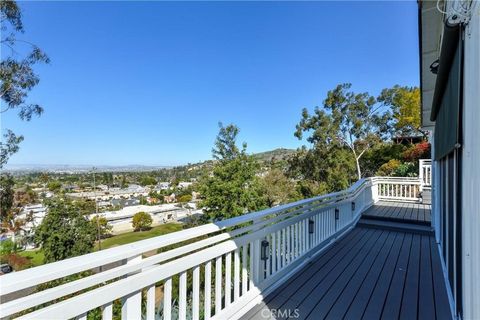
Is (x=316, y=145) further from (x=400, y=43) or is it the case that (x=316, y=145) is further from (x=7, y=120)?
(x=7, y=120)

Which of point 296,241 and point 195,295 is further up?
point 195,295

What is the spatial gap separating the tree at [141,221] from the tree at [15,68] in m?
28.0

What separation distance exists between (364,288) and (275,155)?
23611mm

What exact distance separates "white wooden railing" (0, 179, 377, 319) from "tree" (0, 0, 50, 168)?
8.41 meters

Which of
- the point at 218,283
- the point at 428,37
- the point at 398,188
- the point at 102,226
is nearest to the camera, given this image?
the point at 218,283

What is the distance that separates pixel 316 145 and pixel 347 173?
3114 mm

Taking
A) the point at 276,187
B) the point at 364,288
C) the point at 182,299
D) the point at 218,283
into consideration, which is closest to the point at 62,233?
the point at 276,187

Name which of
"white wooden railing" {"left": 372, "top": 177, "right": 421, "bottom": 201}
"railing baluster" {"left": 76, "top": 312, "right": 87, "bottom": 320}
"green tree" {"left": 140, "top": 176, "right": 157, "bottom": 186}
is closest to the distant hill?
"white wooden railing" {"left": 372, "top": 177, "right": 421, "bottom": 201}

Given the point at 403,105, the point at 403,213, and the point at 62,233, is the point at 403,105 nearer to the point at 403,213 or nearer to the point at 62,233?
the point at 403,213

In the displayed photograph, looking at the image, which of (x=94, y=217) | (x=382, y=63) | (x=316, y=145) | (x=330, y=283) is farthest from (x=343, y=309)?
(x=94, y=217)

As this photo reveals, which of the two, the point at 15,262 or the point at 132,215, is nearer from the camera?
the point at 15,262

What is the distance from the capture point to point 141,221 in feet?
115

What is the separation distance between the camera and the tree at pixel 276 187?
2119cm

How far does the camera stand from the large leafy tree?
18422 millimetres
